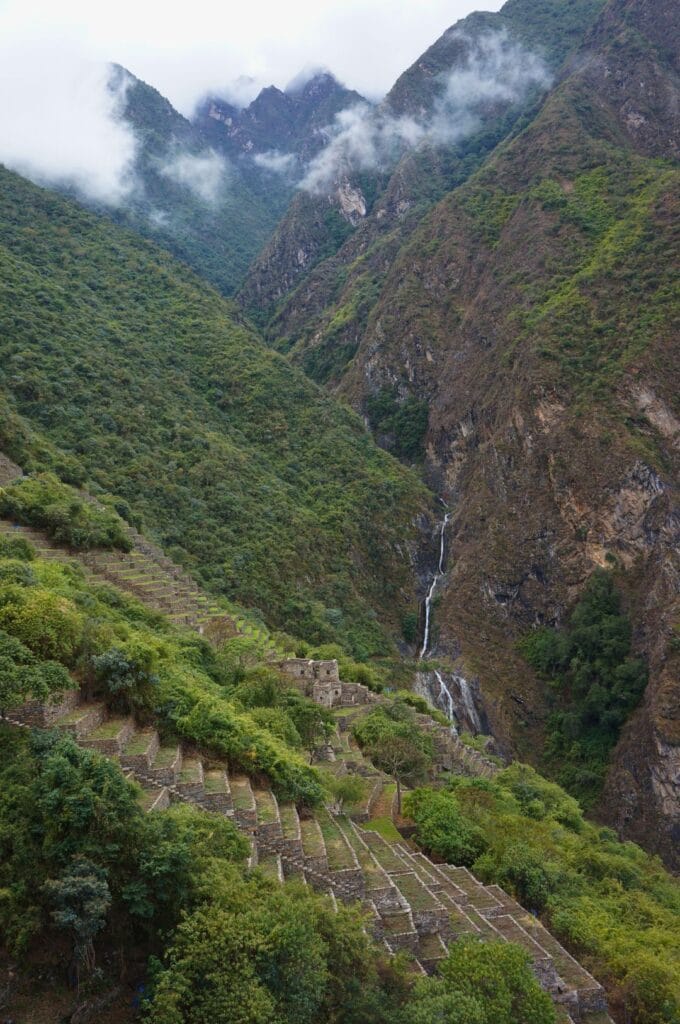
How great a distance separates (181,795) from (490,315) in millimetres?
93459

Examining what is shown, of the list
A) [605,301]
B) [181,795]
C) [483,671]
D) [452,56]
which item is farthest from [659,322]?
[452,56]

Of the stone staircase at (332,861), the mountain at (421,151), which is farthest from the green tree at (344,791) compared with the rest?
the mountain at (421,151)

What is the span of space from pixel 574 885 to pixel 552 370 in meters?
65.8

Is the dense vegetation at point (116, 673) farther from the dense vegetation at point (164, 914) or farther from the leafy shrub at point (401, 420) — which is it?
the leafy shrub at point (401, 420)

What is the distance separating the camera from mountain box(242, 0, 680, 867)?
62781 mm

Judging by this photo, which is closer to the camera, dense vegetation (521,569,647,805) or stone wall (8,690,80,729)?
stone wall (8,690,80,729)

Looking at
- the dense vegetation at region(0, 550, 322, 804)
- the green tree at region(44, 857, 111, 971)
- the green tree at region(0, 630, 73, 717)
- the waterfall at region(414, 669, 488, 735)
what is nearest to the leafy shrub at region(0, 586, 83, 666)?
the dense vegetation at region(0, 550, 322, 804)

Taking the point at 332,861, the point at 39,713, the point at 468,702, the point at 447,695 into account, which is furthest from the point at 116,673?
the point at 468,702

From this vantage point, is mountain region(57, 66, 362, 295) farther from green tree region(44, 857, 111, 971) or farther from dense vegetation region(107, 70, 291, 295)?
green tree region(44, 857, 111, 971)

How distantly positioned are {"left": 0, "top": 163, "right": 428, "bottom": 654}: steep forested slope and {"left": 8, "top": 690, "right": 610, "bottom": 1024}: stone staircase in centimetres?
2865

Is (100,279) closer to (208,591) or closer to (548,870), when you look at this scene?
(208,591)

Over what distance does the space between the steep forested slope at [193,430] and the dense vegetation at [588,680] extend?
15988 mm

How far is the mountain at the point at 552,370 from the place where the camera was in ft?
206

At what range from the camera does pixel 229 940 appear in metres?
10.3
